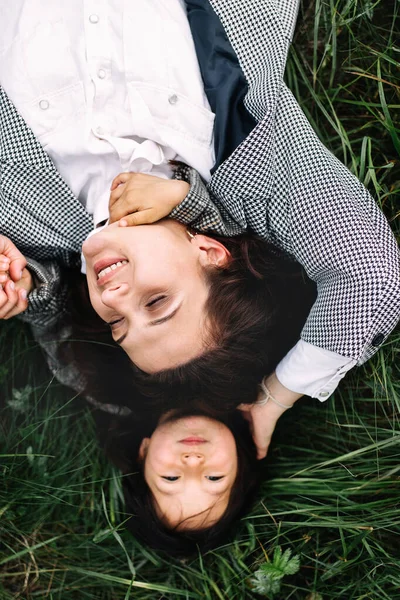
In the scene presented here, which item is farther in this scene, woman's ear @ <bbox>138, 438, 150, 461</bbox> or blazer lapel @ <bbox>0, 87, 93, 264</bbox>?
woman's ear @ <bbox>138, 438, 150, 461</bbox>

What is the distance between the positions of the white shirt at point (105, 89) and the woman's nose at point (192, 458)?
0.37 meters

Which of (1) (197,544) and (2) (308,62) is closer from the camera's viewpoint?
(1) (197,544)

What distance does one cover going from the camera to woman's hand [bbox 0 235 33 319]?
6.45 ft

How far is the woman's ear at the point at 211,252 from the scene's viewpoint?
190cm

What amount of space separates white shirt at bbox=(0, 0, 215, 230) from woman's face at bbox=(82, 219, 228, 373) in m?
0.24

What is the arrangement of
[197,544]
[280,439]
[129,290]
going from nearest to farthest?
[129,290], [197,544], [280,439]

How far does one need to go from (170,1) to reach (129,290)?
1.08 meters

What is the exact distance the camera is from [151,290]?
1.78 m

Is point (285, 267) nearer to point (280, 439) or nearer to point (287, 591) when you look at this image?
point (280, 439)

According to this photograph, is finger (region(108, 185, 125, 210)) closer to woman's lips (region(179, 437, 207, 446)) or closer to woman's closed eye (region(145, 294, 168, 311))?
woman's closed eye (region(145, 294, 168, 311))

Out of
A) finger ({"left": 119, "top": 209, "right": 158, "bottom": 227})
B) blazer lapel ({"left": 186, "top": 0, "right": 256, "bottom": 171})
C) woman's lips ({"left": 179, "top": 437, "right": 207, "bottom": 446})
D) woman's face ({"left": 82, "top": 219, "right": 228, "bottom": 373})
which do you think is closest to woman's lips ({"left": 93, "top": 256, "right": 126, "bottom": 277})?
woman's face ({"left": 82, "top": 219, "right": 228, "bottom": 373})

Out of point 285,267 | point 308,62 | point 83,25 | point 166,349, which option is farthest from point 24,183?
point 308,62

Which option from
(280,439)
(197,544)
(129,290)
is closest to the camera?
(129,290)

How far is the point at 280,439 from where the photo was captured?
92.4 inches
